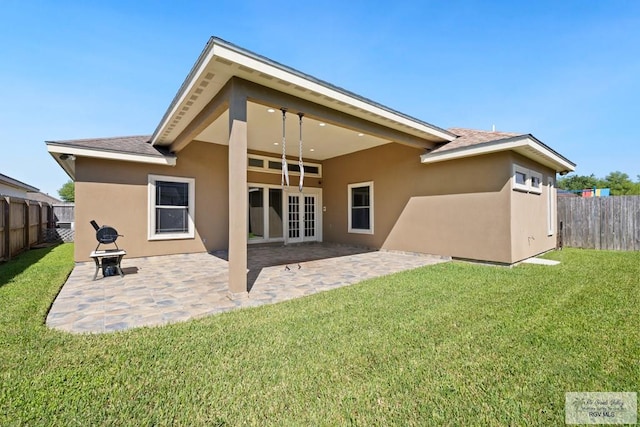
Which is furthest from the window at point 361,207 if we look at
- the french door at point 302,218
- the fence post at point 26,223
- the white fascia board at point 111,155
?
the fence post at point 26,223

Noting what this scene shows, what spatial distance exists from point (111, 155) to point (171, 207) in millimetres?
1991

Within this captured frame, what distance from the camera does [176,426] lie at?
1.67 meters

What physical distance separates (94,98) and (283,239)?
7991 mm

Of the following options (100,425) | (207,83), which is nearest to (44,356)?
(100,425)

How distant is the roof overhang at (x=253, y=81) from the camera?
391cm

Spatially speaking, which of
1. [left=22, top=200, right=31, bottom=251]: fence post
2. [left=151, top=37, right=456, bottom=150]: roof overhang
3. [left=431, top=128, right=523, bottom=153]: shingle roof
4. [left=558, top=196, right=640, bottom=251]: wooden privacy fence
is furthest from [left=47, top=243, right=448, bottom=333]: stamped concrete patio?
[left=558, top=196, right=640, bottom=251]: wooden privacy fence

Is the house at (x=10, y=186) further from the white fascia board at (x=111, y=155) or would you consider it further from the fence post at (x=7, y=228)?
the white fascia board at (x=111, y=155)

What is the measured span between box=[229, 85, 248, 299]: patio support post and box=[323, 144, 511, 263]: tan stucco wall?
5.60m

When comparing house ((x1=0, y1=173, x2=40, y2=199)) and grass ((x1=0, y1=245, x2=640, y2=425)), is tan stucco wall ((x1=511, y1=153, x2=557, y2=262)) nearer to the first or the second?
grass ((x1=0, y1=245, x2=640, y2=425))

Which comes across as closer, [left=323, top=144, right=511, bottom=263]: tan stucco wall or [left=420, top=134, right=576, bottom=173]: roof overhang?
[left=420, top=134, right=576, bottom=173]: roof overhang

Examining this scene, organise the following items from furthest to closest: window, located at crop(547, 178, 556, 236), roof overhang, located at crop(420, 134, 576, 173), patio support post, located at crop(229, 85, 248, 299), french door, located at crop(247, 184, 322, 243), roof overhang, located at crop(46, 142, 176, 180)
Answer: french door, located at crop(247, 184, 322, 243) < window, located at crop(547, 178, 556, 236) < roof overhang, located at crop(46, 142, 176, 180) < roof overhang, located at crop(420, 134, 576, 173) < patio support post, located at crop(229, 85, 248, 299)

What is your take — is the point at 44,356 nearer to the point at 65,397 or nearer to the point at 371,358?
the point at 65,397

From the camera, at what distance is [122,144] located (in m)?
7.58

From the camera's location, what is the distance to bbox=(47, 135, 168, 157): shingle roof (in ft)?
22.1
